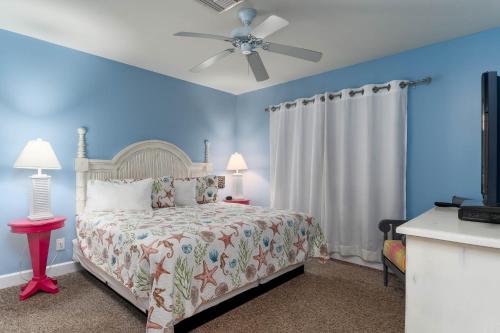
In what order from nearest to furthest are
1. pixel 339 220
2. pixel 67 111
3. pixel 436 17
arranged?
1. pixel 436 17
2. pixel 67 111
3. pixel 339 220

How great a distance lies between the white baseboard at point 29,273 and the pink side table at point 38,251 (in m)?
0.19

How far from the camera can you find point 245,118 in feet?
15.7

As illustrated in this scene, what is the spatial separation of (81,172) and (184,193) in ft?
3.83

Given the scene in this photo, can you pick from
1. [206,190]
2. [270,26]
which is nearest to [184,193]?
[206,190]

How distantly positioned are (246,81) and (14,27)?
270cm

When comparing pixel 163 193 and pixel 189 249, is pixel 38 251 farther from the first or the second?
pixel 189 249

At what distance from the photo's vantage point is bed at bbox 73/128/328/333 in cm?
172

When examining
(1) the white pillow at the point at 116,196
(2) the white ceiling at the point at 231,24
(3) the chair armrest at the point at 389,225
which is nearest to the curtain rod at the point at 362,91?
(2) the white ceiling at the point at 231,24

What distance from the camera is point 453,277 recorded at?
91 cm

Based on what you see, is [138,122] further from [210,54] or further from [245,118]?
[245,118]

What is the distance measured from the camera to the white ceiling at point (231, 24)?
2.20 meters

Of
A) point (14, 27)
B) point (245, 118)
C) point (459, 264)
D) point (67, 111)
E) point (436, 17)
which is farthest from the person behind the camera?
point (245, 118)

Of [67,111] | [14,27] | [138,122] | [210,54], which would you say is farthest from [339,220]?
[14,27]

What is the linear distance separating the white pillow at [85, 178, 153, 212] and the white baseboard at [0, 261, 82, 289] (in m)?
0.67
